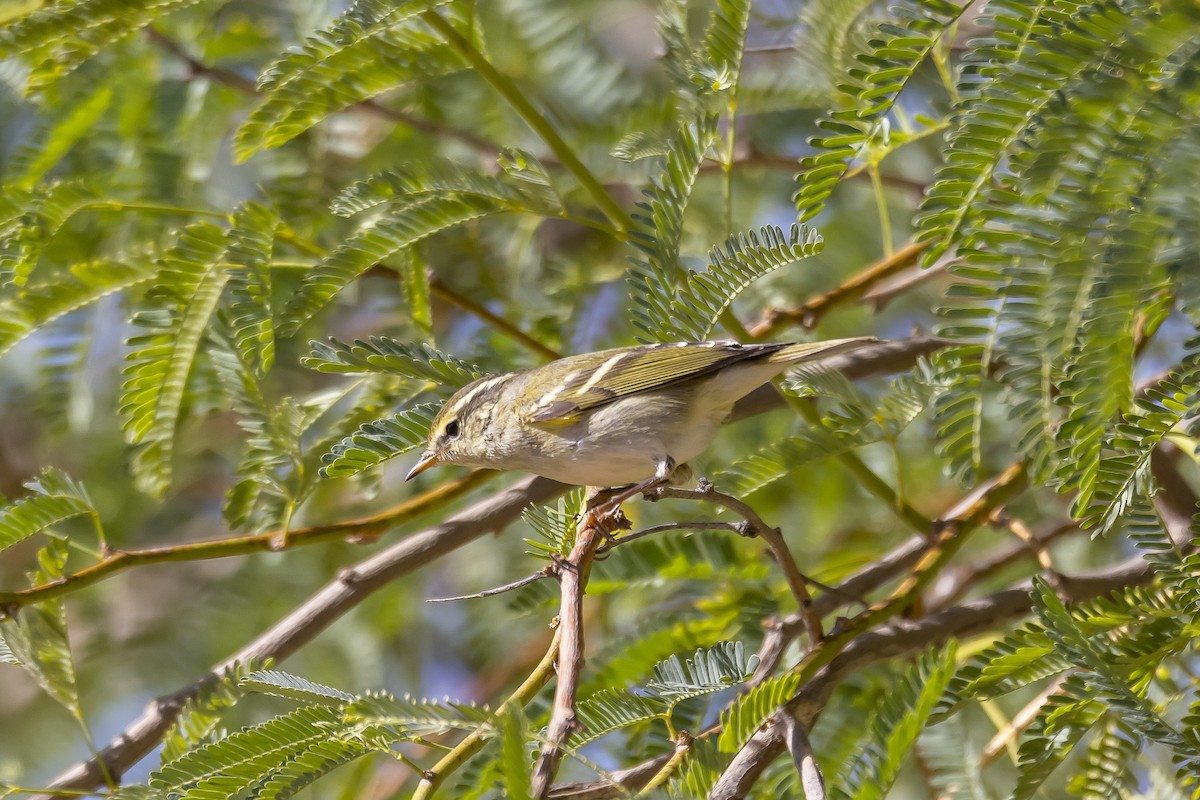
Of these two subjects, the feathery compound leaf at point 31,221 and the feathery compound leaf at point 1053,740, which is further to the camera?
the feathery compound leaf at point 31,221

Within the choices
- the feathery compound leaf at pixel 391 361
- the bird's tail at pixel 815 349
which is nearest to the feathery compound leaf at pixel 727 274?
the bird's tail at pixel 815 349

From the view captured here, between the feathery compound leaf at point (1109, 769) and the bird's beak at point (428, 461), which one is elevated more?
the bird's beak at point (428, 461)

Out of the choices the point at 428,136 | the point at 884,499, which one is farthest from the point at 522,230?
the point at 884,499

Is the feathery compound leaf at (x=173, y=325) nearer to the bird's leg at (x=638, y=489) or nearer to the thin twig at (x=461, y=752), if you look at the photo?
the bird's leg at (x=638, y=489)

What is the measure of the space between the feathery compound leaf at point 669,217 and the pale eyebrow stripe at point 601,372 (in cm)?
39

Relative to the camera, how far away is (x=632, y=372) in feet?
7.95

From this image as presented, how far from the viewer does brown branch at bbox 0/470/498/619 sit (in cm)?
201

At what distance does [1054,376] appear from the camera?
1634mm

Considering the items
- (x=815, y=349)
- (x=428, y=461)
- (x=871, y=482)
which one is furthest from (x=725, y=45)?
(x=428, y=461)

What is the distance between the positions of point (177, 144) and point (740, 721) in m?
2.45

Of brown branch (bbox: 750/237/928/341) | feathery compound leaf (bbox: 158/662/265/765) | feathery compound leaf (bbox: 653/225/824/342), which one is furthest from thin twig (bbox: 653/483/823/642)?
feathery compound leaf (bbox: 158/662/265/765)

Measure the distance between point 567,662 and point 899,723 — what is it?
0.49 metres

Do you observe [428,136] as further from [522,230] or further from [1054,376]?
[1054,376]

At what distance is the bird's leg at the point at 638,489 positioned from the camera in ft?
6.79
